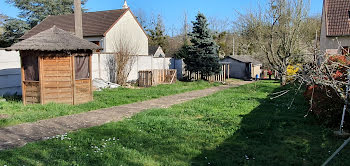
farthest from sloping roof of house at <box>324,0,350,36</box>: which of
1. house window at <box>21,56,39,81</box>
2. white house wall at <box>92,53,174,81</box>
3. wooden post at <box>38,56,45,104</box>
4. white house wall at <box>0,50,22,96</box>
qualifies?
white house wall at <box>0,50,22,96</box>

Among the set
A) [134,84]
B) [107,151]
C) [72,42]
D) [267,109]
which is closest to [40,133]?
[107,151]

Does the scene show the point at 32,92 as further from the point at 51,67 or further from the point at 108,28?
the point at 108,28

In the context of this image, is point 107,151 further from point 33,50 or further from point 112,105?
point 33,50

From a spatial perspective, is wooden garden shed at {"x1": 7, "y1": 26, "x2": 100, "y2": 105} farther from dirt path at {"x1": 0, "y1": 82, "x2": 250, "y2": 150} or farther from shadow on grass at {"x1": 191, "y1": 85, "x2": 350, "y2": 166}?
shadow on grass at {"x1": 191, "y1": 85, "x2": 350, "y2": 166}

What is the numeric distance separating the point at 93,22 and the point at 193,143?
77.8ft

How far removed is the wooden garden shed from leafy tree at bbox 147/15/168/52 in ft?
111

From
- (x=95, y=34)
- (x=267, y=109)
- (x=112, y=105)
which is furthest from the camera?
(x=95, y=34)

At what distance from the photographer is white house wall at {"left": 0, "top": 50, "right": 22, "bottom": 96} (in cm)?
1253

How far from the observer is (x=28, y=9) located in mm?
33750

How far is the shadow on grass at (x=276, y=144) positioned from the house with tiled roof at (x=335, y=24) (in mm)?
14530

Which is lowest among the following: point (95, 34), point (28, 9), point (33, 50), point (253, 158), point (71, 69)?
point (253, 158)

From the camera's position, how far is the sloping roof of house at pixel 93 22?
25328 mm

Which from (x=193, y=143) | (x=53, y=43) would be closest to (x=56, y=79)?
(x=53, y=43)

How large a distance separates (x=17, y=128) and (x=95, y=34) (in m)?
18.9
